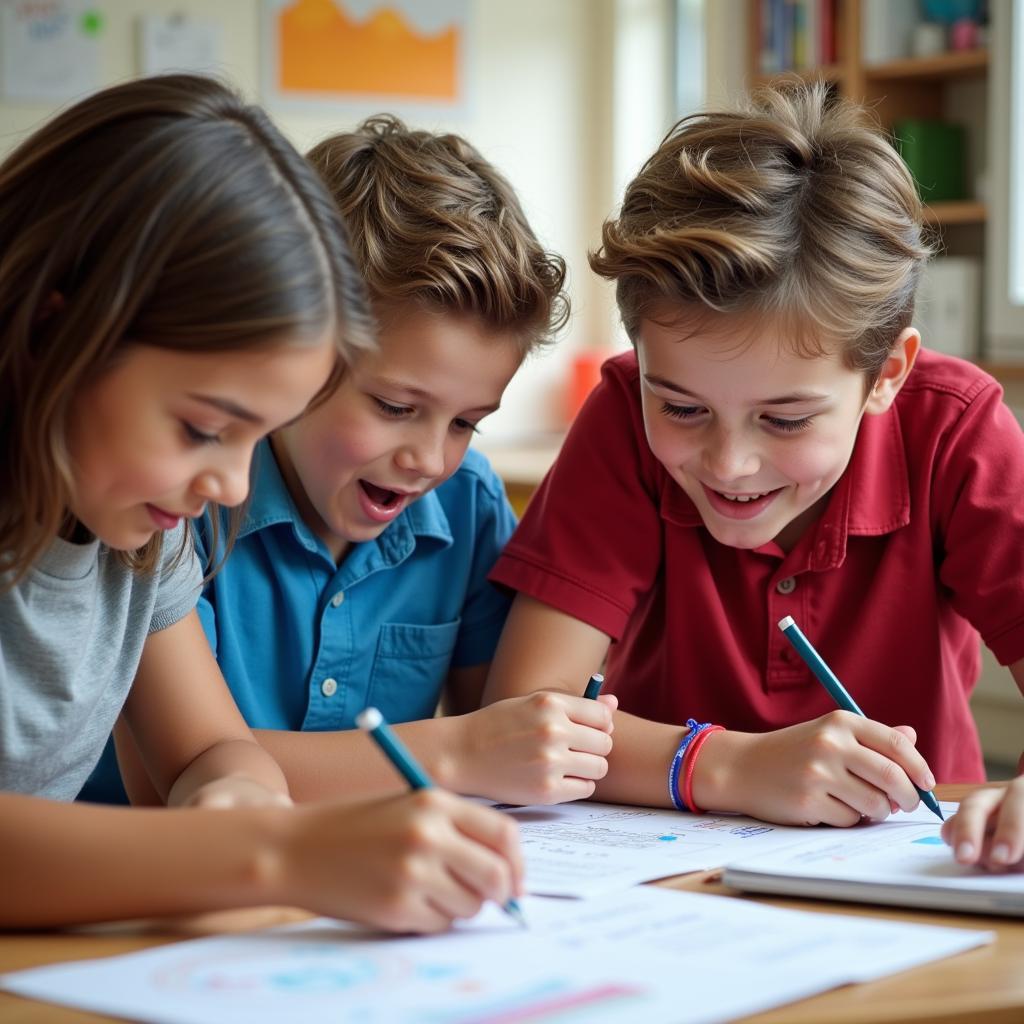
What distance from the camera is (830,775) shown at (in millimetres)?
1094

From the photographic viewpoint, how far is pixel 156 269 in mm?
899

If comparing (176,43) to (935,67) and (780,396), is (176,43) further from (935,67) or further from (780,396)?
(780,396)

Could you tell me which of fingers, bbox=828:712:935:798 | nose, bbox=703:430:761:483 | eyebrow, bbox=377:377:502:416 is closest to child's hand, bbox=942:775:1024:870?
fingers, bbox=828:712:935:798

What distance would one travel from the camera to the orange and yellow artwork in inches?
171

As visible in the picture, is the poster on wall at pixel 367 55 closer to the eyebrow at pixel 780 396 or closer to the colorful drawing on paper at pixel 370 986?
the eyebrow at pixel 780 396

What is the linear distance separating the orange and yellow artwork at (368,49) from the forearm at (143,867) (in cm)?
380

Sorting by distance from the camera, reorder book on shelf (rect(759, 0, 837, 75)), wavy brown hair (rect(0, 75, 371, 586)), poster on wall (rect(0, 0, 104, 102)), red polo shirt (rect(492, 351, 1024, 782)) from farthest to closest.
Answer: poster on wall (rect(0, 0, 104, 102)), book on shelf (rect(759, 0, 837, 75)), red polo shirt (rect(492, 351, 1024, 782)), wavy brown hair (rect(0, 75, 371, 586))

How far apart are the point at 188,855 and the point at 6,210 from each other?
430 mm

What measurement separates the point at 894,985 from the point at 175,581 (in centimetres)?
68

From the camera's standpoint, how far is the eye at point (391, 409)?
1.34 meters

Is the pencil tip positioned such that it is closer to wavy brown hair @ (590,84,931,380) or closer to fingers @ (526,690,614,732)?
fingers @ (526,690,614,732)

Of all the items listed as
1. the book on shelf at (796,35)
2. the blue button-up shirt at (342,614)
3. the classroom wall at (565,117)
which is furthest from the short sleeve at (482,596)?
the classroom wall at (565,117)

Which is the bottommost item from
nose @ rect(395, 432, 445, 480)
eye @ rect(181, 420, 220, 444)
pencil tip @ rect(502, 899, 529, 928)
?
pencil tip @ rect(502, 899, 529, 928)

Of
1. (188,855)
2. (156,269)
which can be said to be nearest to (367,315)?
(156,269)
